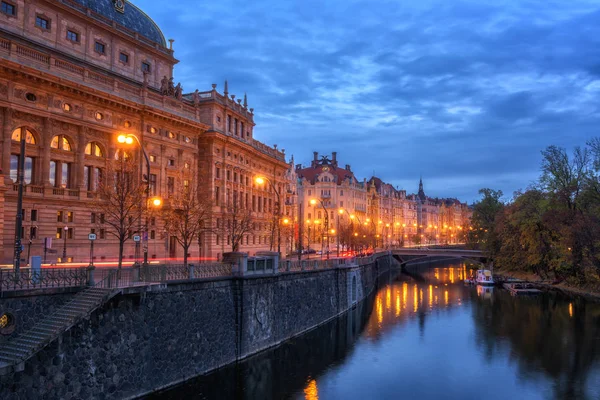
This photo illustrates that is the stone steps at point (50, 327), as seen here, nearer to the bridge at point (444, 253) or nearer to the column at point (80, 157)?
the column at point (80, 157)

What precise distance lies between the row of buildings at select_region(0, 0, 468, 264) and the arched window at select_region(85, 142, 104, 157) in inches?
4.8

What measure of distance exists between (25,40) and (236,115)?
1128 inches

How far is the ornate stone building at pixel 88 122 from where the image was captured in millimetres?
38656

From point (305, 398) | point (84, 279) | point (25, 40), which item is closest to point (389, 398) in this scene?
point (305, 398)

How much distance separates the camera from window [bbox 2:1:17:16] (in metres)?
41.7

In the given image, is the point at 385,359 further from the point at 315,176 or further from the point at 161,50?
the point at 315,176

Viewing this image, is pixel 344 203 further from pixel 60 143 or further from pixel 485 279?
pixel 60 143

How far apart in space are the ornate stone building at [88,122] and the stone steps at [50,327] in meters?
9.11

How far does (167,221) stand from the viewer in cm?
4359

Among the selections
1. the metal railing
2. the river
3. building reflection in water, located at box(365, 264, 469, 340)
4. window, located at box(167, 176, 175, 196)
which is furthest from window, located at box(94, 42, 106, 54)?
building reflection in water, located at box(365, 264, 469, 340)

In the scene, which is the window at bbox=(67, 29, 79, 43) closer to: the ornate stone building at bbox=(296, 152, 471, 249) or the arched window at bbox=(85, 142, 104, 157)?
Answer: the arched window at bbox=(85, 142, 104, 157)

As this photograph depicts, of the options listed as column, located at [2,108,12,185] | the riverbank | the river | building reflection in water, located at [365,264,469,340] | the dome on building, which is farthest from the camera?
the riverbank

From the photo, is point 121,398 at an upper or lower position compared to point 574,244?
lower

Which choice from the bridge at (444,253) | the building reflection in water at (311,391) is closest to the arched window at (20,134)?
the building reflection in water at (311,391)
